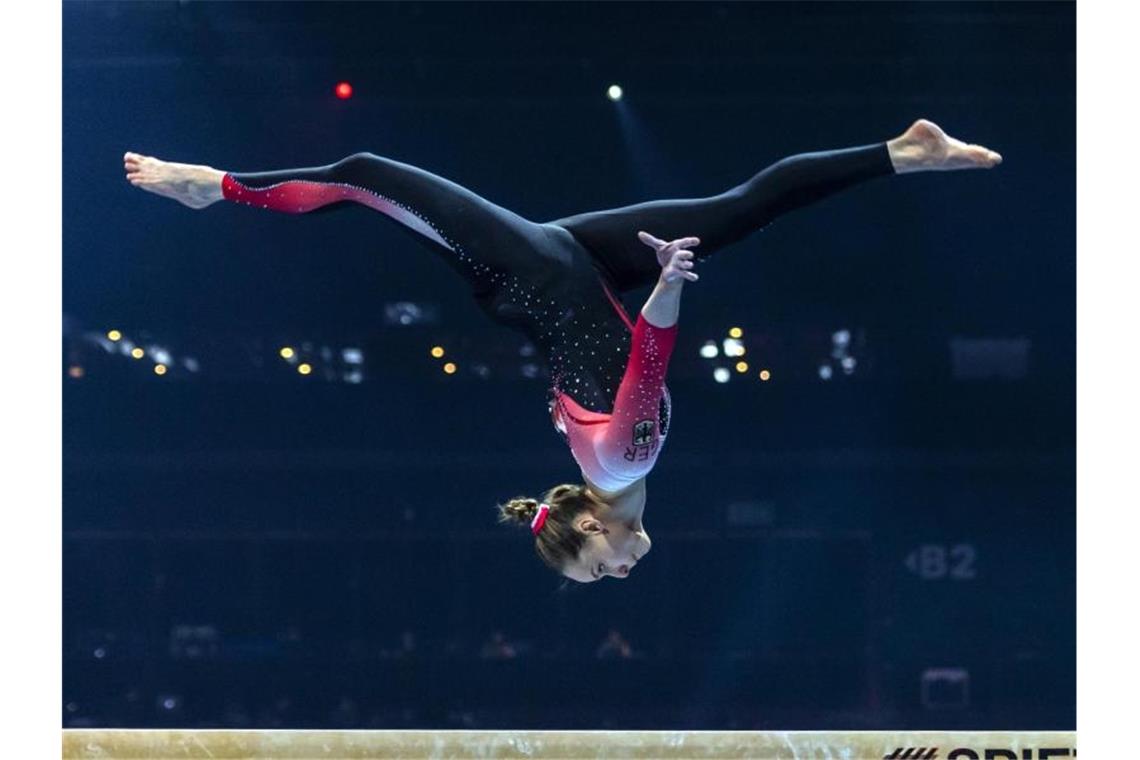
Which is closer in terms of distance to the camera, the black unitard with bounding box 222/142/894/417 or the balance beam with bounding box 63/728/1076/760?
the black unitard with bounding box 222/142/894/417

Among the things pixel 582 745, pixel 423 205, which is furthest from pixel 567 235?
pixel 582 745

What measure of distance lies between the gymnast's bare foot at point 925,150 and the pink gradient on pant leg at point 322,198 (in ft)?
3.81

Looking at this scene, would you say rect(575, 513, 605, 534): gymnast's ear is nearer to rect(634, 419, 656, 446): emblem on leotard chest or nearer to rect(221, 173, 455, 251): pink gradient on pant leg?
rect(634, 419, 656, 446): emblem on leotard chest

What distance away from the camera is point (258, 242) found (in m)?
6.18

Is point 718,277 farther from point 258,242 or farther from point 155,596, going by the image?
point 155,596

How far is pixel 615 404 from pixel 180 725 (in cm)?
328

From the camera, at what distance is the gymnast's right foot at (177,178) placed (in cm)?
402

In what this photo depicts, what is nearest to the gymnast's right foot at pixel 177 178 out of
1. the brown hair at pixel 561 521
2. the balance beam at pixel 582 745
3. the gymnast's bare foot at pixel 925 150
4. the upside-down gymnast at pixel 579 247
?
the upside-down gymnast at pixel 579 247

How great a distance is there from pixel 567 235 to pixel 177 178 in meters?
1.07

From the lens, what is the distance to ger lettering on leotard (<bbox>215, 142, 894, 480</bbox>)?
12.3 ft

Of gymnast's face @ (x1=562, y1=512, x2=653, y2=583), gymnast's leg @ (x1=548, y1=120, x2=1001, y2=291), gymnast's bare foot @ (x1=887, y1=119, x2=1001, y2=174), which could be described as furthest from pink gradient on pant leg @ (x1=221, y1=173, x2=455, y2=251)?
gymnast's bare foot @ (x1=887, y1=119, x2=1001, y2=174)
